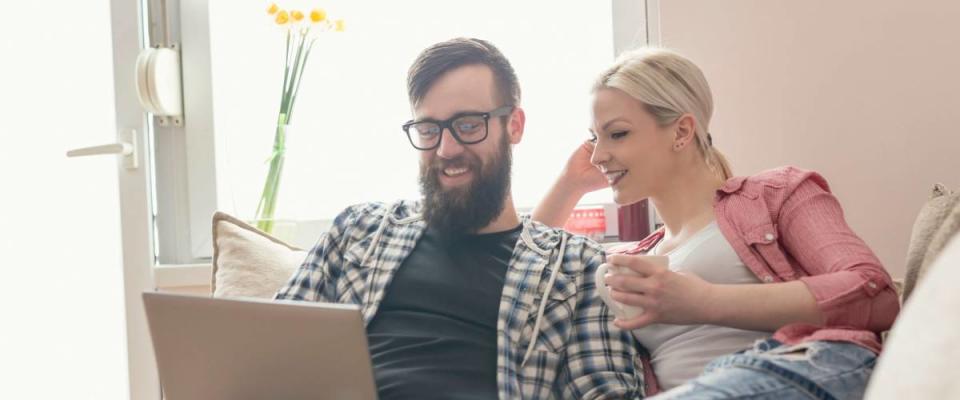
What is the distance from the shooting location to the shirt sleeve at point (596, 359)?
1.52m

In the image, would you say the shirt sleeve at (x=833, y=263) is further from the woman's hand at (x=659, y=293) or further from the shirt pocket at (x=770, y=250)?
the woman's hand at (x=659, y=293)

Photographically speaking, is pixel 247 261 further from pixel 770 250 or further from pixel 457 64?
pixel 770 250

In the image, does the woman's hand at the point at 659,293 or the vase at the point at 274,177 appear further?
the vase at the point at 274,177

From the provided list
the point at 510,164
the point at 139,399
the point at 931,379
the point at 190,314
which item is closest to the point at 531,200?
the point at 510,164

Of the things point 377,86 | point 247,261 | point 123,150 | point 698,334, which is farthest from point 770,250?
point 123,150

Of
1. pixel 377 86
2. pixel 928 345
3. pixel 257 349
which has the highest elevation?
pixel 377 86

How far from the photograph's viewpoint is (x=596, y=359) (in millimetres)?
1554

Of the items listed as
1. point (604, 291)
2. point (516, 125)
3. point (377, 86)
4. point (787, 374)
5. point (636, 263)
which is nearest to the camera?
point (787, 374)

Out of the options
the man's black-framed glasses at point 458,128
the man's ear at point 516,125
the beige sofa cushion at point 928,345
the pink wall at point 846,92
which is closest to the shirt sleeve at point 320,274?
the man's black-framed glasses at point 458,128

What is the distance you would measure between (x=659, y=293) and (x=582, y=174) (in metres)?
0.66

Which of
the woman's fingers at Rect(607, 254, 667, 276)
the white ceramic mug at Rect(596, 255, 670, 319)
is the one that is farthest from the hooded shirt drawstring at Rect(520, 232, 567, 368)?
the woman's fingers at Rect(607, 254, 667, 276)

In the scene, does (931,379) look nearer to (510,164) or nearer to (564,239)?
(564,239)

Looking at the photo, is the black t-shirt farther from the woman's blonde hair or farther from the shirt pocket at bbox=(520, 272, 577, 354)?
the woman's blonde hair

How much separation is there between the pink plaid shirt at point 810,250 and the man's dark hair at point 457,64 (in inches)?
17.8
